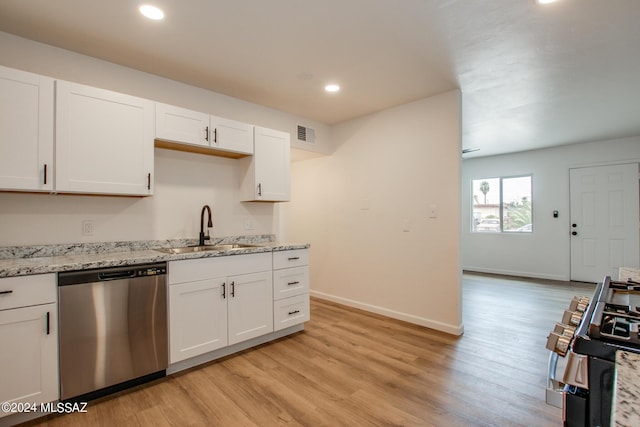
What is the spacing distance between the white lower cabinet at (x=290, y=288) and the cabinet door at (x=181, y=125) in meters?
1.24

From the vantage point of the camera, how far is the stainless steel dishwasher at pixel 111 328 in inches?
71.2

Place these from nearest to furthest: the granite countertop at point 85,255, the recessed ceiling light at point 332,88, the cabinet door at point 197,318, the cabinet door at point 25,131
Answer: the granite countertop at point 85,255 → the cabinet door at point 25,131 → the cabinet door at point 197,318 → the recessed ceiling light at point 332,88

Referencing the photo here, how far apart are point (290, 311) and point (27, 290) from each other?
1.93 metres

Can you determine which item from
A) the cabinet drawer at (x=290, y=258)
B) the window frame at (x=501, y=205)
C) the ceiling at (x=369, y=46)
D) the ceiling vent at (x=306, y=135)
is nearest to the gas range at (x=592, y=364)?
the ceiling at (x=369, y=46)

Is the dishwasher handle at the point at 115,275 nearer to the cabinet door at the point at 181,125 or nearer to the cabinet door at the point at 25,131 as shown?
the cabinet door at the point at 25,131

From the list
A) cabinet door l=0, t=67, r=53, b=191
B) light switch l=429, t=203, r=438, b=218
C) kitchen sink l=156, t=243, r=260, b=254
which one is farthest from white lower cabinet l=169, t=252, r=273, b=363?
light switch l=429, t=203, r=438, b=218

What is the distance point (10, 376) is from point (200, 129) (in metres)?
2.01

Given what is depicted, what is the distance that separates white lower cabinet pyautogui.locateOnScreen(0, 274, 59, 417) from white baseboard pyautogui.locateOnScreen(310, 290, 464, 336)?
2988 mm

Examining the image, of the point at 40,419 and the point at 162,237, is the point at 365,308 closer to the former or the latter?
the point at 162,237

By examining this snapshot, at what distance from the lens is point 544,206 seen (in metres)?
5.74

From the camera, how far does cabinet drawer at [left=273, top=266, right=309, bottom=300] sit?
2.88 meters

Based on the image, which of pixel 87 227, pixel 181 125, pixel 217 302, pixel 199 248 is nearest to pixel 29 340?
pixel 87 227

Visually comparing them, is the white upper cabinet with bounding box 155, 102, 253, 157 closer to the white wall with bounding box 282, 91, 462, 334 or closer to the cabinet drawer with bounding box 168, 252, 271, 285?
the cabinet drawer with bounding box 168, 252, 271, 285

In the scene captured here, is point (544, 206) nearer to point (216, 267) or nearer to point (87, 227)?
point (216, 267)
